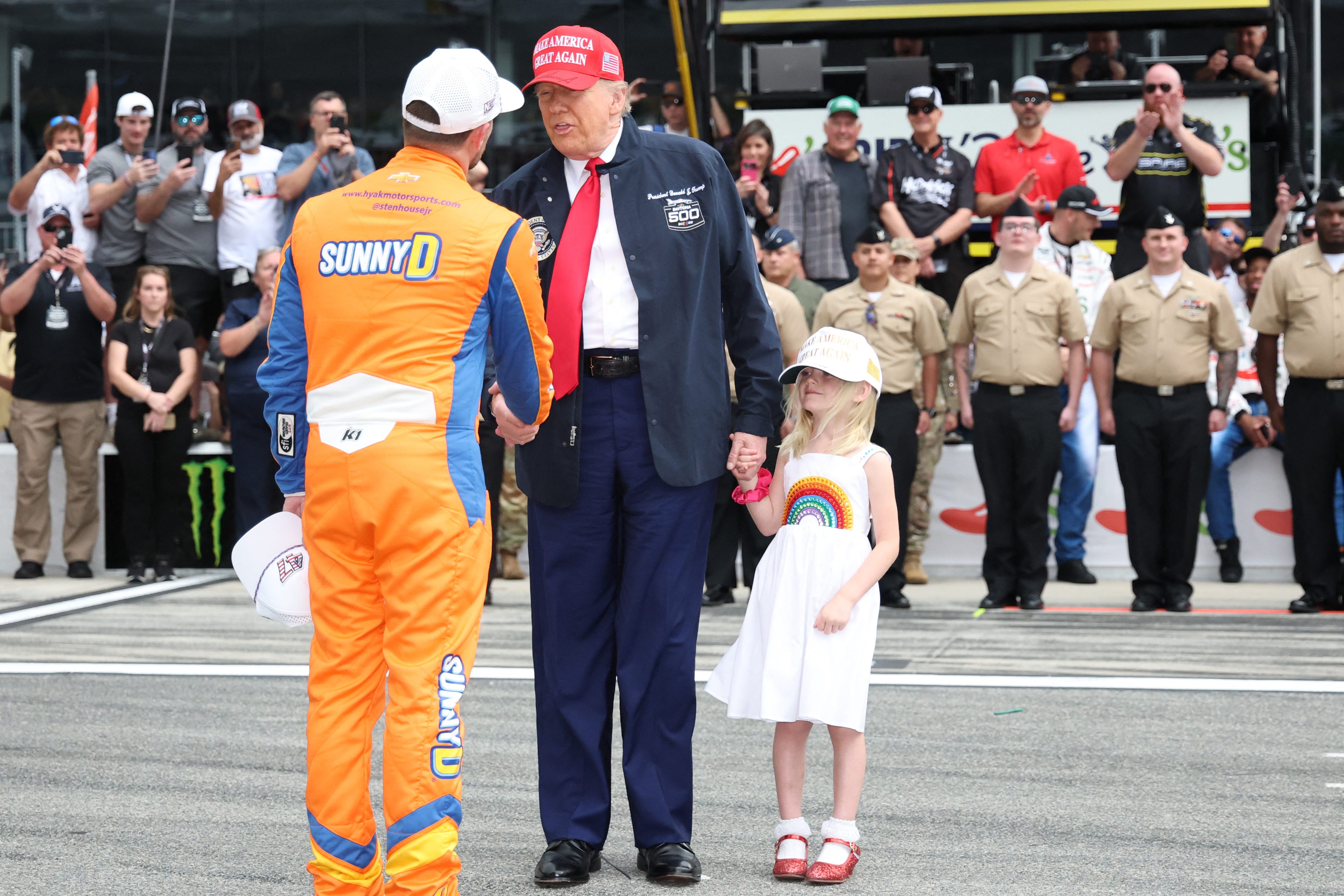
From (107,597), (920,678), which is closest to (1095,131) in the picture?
(920,678)

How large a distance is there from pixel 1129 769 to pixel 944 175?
21.9 ft

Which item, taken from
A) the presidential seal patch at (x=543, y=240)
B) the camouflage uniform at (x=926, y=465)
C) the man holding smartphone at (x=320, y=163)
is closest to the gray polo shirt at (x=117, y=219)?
the man holding smartphone at (x=320, y=163)

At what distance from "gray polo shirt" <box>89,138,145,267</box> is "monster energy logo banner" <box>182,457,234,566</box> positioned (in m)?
1.57

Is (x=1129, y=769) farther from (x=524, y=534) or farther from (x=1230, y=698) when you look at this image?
(x=524, y=534)

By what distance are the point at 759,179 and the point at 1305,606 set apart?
4.73m

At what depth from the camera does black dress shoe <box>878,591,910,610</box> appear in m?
8.91

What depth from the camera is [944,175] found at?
11.1 metres

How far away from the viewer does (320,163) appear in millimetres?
10734

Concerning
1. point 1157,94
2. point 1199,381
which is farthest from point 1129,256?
point 1199,381

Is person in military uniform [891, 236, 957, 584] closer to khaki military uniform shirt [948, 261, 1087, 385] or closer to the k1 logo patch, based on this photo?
khaki military uniform shirt [948, 261, 1087, 385]

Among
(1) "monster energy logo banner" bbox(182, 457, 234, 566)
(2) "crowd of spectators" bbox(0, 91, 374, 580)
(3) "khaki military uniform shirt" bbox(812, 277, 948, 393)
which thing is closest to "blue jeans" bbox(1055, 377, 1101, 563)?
(3) "khaki military uniform shirt" bbox(812, 277, 948, 393)

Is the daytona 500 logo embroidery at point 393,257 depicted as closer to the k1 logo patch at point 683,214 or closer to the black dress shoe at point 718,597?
the k1 logo patch at point 683,214

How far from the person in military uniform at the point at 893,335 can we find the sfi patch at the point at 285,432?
5.75 m

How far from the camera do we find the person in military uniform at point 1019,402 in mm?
8945
